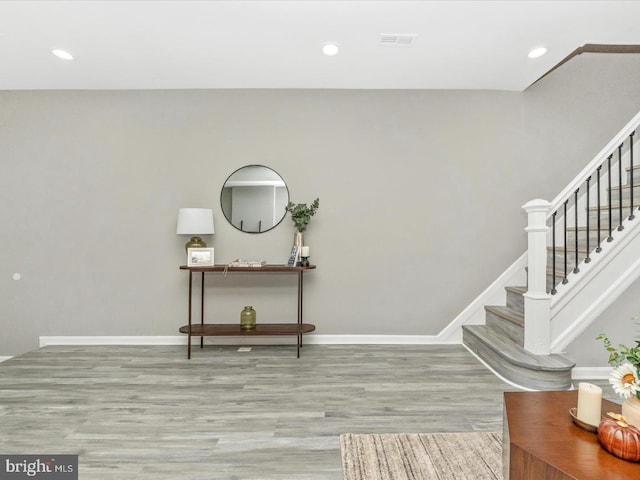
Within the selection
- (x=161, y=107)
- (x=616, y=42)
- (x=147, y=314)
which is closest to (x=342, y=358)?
(x=147, y=314)

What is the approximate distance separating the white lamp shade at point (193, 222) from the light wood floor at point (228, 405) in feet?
3.93

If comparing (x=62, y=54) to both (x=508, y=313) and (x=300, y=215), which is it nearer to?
(x=300, y=215)

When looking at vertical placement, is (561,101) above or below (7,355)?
above

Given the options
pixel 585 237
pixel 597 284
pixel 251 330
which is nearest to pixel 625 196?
pixel 585 237

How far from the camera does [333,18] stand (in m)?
2.77

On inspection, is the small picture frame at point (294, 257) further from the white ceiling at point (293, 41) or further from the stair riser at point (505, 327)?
the stair riser at point (505, 327)

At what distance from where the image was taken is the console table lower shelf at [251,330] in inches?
137

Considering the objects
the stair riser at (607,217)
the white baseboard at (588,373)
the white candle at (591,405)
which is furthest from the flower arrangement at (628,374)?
the stair riser at (607,217)

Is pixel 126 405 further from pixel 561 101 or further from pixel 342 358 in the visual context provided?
pixel 561 101

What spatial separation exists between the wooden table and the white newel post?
59.7 inches

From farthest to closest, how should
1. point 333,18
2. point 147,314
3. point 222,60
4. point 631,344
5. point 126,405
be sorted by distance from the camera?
1. point 147,314
2. point 222,60
3. point 631,344
4. point 333,18
5. point 126,405

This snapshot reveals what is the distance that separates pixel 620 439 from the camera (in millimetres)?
1194

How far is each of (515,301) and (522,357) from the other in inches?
33.2

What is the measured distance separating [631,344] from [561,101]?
2.56 m
